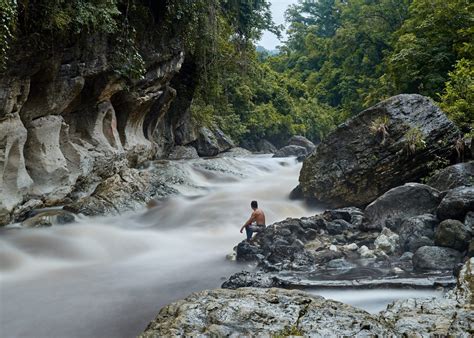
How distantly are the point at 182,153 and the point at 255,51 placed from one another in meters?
6.54

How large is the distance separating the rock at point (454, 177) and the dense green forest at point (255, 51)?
10.5ft

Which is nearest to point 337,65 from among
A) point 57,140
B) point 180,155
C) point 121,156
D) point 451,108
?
point 180,155

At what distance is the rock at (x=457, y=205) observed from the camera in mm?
7430

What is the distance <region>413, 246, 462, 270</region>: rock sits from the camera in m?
6.44

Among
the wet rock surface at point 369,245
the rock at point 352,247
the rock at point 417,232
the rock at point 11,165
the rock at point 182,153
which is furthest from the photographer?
the rock at point 182,153

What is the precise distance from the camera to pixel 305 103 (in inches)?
1582

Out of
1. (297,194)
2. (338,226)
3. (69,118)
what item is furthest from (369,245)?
(69,118)

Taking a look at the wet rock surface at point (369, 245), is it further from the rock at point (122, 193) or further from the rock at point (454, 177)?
the rock at point (122, 193)

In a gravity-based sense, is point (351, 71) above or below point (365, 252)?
above

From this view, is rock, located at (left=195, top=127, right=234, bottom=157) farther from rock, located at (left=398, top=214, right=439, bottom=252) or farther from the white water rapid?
rock, located at (left=398, top=214, right=439, bottom=252)

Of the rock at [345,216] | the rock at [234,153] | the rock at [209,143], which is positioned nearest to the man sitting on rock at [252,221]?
the rock at [345,216]

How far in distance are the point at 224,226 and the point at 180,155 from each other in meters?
10.3

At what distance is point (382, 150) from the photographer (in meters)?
11.1

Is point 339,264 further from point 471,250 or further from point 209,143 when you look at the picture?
point 209,143
